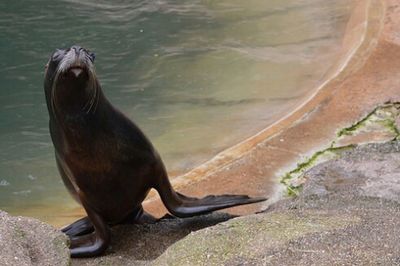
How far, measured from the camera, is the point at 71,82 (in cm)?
402

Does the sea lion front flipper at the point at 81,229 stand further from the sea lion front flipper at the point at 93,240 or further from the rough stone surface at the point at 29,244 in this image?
the rough stone surface at the point at 29,244

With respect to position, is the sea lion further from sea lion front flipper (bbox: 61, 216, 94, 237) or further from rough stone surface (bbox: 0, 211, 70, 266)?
rough stone surface (bbox: 0, 211, 70, 266)

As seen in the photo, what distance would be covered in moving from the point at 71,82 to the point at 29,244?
4.06 ft

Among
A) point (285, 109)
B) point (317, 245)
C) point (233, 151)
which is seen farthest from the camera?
point (285, 109)

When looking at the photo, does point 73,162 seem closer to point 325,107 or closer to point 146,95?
point 325,107

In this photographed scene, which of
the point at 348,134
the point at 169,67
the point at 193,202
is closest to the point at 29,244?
the point at 193,202

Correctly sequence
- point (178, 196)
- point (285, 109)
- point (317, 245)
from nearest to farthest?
point (317, 245) < point (178, 196) < point (285, 109)

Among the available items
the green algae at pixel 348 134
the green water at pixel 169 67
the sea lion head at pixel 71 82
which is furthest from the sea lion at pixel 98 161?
the green water at pixel 169 67

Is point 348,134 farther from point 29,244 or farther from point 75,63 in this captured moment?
point 29,244

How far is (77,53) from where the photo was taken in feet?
12.9

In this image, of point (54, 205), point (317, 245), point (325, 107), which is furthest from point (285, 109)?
point (317, 245)

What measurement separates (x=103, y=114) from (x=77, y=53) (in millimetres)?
463

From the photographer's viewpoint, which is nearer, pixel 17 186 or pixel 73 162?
pixel 73 162

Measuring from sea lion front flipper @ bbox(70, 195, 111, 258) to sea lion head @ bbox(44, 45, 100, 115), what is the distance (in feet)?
1.77
